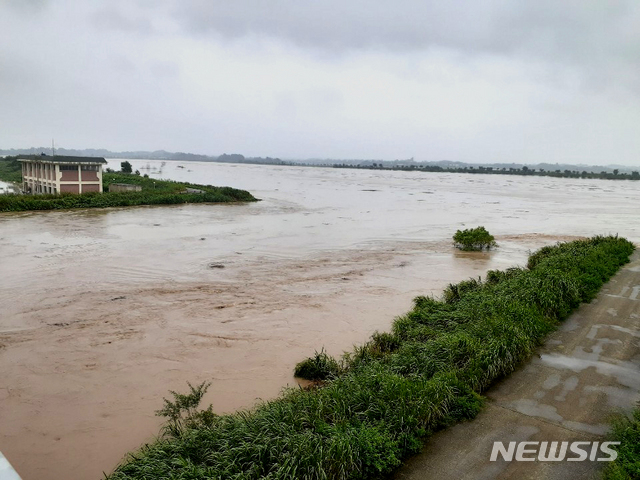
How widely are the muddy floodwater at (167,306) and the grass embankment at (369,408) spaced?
123cm

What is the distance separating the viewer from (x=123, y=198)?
3750cm

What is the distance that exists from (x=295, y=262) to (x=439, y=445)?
534 inches

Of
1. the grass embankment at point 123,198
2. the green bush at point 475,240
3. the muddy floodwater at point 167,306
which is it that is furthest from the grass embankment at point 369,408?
the grass embankment at point 123,198

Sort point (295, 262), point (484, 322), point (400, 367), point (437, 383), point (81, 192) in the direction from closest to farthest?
1. point (437, 383)
2. point (400, 367)
3. point (484, 322)
4. point (295, 262)
5. point (81, 192)

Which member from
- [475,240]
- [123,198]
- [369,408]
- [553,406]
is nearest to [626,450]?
[553,406]

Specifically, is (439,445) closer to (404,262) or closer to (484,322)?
(484,322)

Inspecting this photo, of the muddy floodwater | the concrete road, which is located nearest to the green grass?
the muddy floodwater

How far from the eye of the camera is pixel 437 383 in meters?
6.74

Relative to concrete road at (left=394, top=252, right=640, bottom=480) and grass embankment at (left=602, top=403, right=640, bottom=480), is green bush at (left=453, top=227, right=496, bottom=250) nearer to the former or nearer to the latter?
concrete road at (left=394, top=252, right=640, bottom=480)

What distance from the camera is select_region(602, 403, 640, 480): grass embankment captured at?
502cm

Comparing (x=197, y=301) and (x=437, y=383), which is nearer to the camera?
(x=437, y=383)

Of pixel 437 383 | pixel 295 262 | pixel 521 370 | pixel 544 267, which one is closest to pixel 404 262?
pixel 295 262

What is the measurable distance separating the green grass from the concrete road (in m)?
33.5

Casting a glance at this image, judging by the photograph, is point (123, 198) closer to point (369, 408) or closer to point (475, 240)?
point (475, 240)
